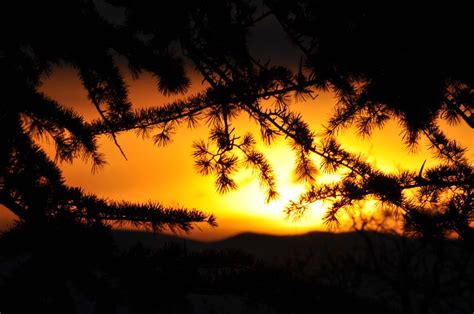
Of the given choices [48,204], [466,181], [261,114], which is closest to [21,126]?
[48,204]

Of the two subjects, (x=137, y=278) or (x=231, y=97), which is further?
(x=231, y=97)

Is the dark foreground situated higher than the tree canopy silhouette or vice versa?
the tree canopy silhouette

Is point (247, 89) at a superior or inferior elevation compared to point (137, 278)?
superior

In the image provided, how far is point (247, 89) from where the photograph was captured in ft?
6.95

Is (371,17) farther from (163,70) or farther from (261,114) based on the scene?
(163,70)

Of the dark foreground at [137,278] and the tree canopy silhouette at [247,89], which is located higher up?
the tree canopy silhouette at [247,89]

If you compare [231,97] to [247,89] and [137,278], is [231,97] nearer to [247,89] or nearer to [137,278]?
[247,89]

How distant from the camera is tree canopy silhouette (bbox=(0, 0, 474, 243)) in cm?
162

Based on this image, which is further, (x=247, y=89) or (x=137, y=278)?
(x=247, y=89)

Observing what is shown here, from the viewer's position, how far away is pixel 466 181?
6.20 ft

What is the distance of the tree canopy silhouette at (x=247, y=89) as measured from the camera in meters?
1.62

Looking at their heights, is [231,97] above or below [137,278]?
above

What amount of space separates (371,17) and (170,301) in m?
1.39

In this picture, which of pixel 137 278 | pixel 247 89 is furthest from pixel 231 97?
pixel 137 278
